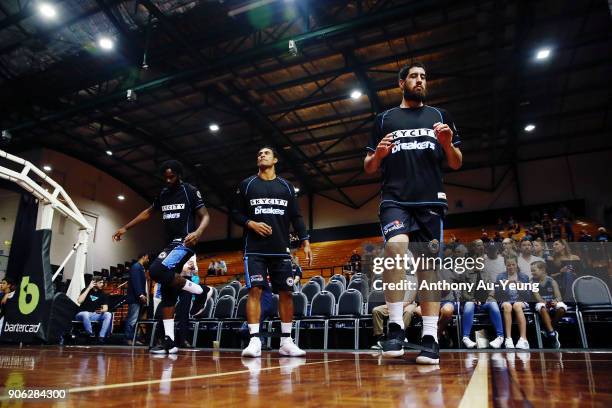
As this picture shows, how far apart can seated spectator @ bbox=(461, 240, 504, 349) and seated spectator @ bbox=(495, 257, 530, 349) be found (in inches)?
3.7

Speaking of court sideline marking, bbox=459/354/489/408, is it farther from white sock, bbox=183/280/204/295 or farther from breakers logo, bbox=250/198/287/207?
white sock, bbox=183/280/204/295

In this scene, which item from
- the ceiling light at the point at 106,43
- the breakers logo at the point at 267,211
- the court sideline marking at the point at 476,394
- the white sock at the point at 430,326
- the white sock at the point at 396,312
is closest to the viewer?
the court sideline marking at the point at 476,394

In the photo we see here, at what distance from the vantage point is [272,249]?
326 cm

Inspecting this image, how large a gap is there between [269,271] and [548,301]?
11.6ft

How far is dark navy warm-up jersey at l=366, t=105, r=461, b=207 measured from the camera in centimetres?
227

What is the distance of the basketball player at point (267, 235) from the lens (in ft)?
10.4

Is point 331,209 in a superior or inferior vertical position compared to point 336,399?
superior

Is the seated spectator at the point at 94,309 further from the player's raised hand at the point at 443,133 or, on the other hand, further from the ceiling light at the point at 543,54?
the ceiling light at the point at 543,54

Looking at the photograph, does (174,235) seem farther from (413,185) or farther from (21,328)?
(21,328)

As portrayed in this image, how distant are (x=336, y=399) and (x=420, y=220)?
4.90 feet

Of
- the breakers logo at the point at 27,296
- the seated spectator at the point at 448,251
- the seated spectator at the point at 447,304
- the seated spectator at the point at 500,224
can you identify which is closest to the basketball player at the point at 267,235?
the seated spectator at the point at 447,304

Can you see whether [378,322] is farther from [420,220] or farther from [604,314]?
[420,220]

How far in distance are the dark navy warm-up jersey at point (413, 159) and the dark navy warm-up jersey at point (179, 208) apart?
6.35 ft

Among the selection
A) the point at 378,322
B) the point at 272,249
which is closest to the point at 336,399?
the point at 272,249
